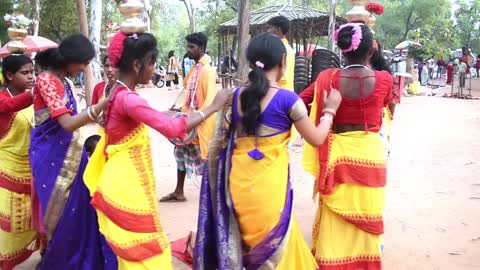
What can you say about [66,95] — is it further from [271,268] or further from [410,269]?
[410,269]

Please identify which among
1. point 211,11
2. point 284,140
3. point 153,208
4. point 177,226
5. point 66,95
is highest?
point 211,11

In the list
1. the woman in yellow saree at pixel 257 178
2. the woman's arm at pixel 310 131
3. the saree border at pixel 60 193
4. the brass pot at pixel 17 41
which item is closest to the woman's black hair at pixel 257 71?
the woman in yellow saree at pixel 257 178

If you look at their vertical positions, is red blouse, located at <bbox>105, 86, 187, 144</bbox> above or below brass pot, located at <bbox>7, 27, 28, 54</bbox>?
below

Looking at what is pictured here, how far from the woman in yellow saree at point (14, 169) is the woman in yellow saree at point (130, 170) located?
1.16 metres

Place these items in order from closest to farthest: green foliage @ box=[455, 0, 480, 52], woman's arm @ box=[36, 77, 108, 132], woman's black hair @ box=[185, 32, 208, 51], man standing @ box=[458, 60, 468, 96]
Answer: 1. woman's arm @ box=[36, 77, 108, 132]
2. woman's black hair @ box=[185, 32, 208, 51]
3. man standing @ box=[458, 60, 468, 96]
4. green foliage @ box=[455, 0, 480, 52]

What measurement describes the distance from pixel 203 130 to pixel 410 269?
2486 mm

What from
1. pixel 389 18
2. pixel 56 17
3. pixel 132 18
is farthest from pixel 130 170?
pixel 389 18

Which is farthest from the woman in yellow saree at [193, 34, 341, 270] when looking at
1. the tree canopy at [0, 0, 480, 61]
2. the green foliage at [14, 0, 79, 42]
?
the green foliage at [14, 0, 79, 42]

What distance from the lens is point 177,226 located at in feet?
15.9

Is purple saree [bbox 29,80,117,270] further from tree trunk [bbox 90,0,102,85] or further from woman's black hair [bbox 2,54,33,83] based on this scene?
tree trunk [bbox 90,0,102,85]

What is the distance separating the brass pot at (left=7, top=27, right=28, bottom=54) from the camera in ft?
12.2

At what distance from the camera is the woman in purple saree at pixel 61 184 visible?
120 inches

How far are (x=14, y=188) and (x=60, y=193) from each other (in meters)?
0.67

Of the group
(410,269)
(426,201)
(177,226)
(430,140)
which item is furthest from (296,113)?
(430,140)
